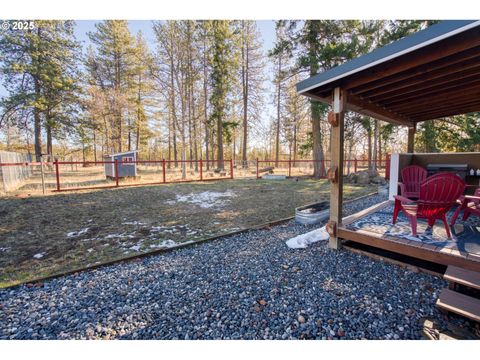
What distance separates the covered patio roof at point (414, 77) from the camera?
1.98 meters

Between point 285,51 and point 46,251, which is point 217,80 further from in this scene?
point 46,251

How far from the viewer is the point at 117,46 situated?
1622 centimetres

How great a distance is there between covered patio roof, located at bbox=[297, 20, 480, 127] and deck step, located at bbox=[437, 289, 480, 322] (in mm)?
2157

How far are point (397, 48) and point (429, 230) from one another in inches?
95.1

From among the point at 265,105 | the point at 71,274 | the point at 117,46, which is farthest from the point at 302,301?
the point at 117,46

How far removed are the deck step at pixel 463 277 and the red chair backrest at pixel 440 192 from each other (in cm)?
95

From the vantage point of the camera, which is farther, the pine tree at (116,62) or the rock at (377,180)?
the pine tree at (116,62)

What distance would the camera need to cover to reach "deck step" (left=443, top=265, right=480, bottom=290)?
1.78 metres

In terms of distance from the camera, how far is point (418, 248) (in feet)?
7.67

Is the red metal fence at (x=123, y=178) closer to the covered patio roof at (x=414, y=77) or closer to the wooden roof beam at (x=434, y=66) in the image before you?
the covered patio roof at (x=414, y=77)

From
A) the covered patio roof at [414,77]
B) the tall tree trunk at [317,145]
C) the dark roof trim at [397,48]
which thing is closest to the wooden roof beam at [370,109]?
the covered patio roof at [414,77]

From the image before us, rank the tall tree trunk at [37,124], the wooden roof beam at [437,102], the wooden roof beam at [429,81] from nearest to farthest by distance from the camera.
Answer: the wooden roof beam at [429,81]
the wooden roof beam at [437,102]
the tall tree trunk at [37,124]

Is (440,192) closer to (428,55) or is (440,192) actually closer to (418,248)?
(418,248)

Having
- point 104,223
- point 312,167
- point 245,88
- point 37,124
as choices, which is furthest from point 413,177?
point 37,124
